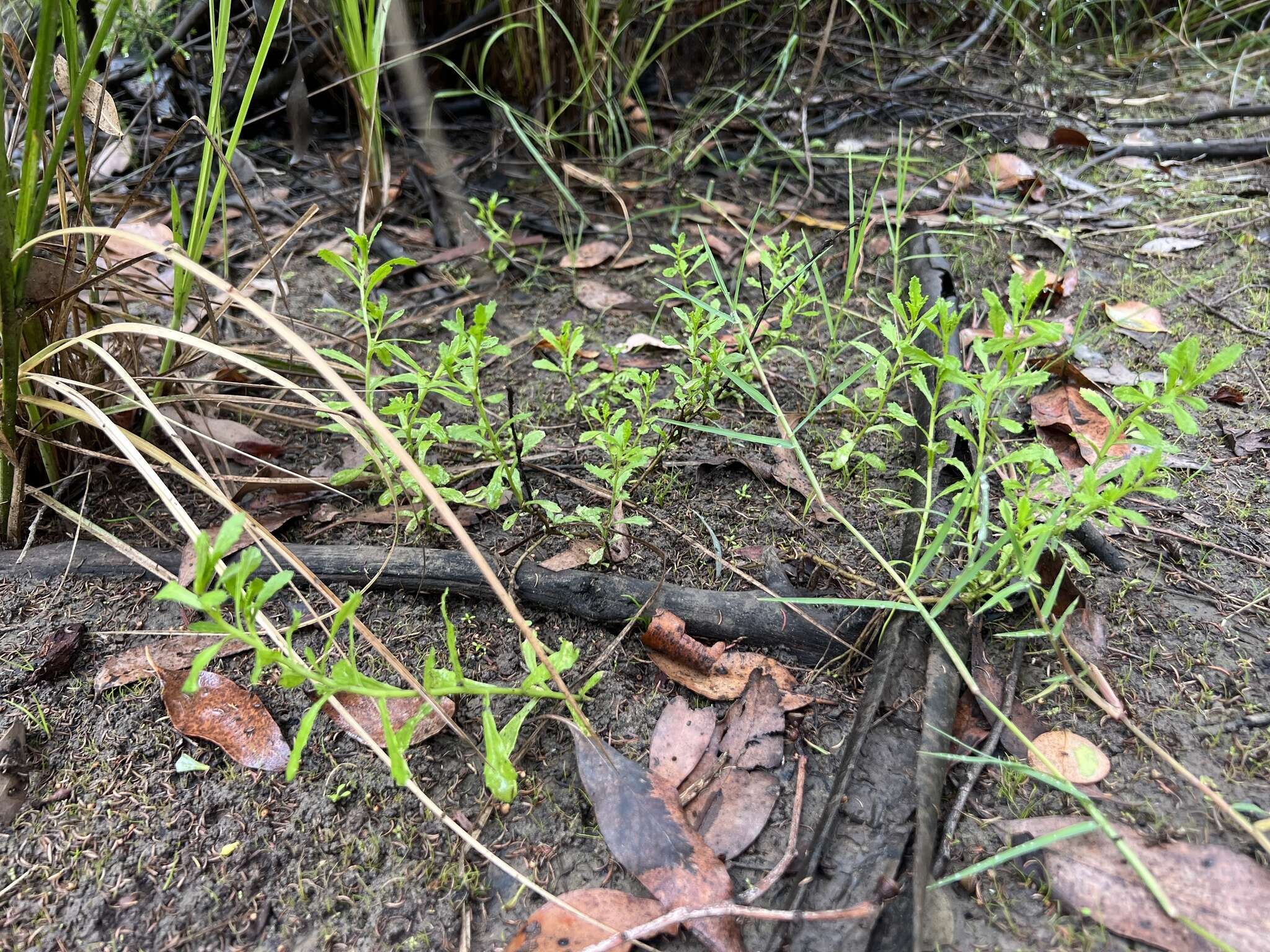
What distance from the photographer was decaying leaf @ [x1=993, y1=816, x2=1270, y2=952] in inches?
38.7

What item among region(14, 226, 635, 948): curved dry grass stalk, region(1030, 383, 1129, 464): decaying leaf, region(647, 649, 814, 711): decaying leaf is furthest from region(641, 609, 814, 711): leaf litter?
region(1030, 383, 1129, 464): decaying leaf

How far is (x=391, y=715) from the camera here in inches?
50.8

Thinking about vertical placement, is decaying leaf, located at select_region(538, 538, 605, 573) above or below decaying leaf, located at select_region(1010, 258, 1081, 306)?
above

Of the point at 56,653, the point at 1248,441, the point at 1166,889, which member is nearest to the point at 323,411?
the point at 56,653

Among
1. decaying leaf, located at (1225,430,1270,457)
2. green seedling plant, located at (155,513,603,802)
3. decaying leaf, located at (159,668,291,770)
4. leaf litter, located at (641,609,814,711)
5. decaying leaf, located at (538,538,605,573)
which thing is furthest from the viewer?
decaying leaf, located at (1225,430,1270,457)

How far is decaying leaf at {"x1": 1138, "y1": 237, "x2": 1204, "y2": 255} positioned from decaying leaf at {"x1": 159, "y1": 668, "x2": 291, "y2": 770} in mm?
2672

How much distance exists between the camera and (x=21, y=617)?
4.62 feet

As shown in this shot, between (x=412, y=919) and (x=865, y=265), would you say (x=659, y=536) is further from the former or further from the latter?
(x=865, y=265)

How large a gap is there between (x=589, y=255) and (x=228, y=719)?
1.77m

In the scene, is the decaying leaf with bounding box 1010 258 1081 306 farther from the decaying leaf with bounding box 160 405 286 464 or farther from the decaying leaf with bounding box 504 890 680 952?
the decaying leaf with bounding box 160 405 286 464

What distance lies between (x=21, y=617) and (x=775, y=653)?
4.30ft

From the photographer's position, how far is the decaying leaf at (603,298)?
2365 mm

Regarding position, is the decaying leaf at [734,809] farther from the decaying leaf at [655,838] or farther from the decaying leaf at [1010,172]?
the decaying leaf at [1010,172]

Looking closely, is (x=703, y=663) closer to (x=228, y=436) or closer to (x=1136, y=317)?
(x=228, y=436)
